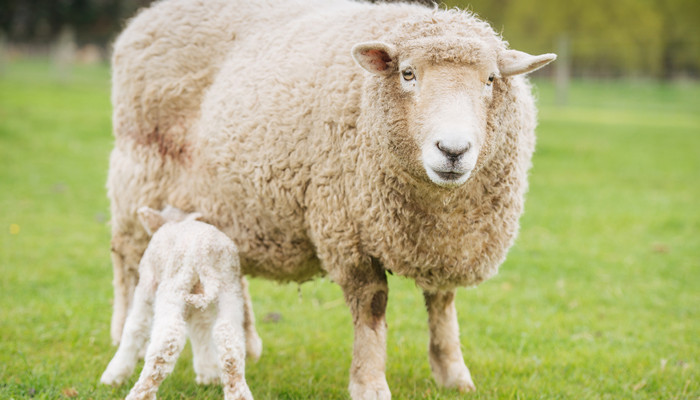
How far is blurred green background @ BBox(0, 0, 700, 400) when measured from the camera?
413 cm

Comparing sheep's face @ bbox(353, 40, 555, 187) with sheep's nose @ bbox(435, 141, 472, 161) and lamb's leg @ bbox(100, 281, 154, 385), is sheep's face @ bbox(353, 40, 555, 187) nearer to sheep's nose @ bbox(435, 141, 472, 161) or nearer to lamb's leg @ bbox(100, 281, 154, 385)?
sheep's nose @ bbox(435, 141, 472, 161)

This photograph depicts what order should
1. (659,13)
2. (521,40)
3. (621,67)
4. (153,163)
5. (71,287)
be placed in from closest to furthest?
(153,163)
(71,287)
(621,67)
(521,40)
(659,13)

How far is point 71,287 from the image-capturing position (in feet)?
19.3

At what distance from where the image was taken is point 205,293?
3434mm

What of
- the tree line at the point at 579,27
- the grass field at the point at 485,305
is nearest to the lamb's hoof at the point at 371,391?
the grass field at the point at 485,305

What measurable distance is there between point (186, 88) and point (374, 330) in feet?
6.03

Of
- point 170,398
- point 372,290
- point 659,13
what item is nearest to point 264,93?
point 372,290

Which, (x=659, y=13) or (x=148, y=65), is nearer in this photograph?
(x=148, y=65)

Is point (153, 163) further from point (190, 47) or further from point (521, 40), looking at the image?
point (521, 40)

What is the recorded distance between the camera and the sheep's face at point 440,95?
114 inches

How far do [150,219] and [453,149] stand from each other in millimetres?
1957

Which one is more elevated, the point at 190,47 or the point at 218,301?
the point at 190,47

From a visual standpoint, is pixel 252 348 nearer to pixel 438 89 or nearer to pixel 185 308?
pixel 185 308

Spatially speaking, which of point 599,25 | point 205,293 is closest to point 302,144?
point 205,293
